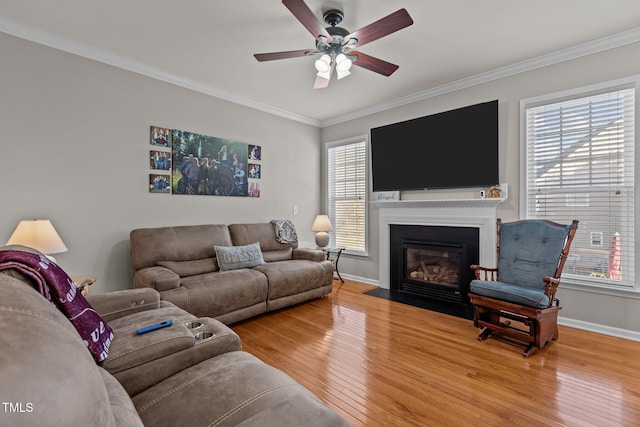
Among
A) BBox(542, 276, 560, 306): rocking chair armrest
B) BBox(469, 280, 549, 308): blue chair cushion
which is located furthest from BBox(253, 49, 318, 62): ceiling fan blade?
BBox(542, 276, 560, 306): rocking chair armrest

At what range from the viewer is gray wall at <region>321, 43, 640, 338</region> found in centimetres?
273

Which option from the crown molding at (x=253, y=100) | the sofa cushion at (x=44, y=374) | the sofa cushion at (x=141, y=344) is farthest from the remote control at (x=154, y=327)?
the crown molding at (x=253, y=100)

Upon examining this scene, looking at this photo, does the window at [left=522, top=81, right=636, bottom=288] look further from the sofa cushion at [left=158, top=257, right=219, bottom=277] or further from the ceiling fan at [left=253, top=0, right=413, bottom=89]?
the sofa cushion at [left=158, top=257, right=219, bottom=277]

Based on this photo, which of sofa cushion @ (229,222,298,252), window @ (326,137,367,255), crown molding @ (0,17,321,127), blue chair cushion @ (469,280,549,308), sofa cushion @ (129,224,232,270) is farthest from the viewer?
window @ (326,137,367,255)

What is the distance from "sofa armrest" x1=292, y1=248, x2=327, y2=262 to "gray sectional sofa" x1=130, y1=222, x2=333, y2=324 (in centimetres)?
1

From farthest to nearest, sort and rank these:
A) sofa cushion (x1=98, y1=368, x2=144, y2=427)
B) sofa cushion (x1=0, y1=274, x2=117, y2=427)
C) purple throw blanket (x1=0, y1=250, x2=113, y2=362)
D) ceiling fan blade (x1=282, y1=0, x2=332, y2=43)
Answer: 1. ceiling fan blade (x1=282, y1=0, x2=332, y2=43)
2. purple throw blanket (x1=0, y1=250, x2=113, y2=362)
3. sofa cushion (x1=98, y1=368, x2=144, y2=427)
4. sofa cushion (x1=0, y1=274, x2=117, y2=427)

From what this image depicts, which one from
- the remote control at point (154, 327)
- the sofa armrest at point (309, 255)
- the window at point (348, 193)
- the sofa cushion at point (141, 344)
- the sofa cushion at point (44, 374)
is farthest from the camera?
the window at point (348, 193)

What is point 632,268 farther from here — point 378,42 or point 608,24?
point 378,42

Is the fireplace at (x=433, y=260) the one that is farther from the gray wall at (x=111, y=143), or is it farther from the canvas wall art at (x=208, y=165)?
the canvas wall art at (x=208, y=165)

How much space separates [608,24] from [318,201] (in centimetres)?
409

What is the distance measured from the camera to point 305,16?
79.0 inches

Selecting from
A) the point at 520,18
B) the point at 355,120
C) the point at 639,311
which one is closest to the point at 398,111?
the point at 355,120

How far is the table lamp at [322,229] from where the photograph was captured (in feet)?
15.5

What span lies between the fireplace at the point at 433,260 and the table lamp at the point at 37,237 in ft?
12.5
